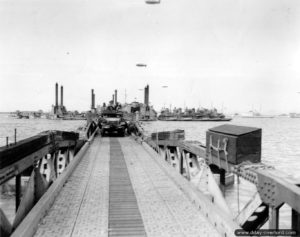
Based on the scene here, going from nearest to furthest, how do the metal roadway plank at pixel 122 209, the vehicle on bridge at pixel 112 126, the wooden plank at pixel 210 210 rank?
the wooden plank at pixel 210 210 < the metal roadway plank at pixel 122 209 < the vehicle on bridge at pixel 112 126

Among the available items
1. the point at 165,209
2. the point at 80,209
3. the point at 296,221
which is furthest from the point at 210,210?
the point at 80,209

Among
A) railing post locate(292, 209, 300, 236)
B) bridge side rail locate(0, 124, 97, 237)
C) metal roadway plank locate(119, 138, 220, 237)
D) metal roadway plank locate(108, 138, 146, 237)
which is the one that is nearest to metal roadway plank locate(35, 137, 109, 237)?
metal roadway plank locate(108, 138, 146, 237)

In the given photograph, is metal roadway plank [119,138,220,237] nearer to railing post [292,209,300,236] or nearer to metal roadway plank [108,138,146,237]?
metal roadway plank [108,138,146,237]

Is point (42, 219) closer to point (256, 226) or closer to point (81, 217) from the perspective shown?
point (81, 217)

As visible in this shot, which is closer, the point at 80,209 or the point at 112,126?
the point at 80,209

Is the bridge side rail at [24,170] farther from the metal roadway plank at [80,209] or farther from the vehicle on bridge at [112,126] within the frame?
the vehicle on bridge at [112,126]

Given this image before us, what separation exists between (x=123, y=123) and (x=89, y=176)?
2111 centimetres

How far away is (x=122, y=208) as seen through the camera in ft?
24.6

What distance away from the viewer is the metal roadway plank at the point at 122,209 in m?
6.16

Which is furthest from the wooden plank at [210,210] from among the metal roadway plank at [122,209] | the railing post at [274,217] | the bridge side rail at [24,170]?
the bridge side rail at [24,170]

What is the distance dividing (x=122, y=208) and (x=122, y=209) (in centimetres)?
8

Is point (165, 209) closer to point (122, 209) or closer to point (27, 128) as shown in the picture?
point (122, 209)

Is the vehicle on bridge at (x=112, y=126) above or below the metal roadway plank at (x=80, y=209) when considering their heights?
above

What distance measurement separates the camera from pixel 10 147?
302 inches
